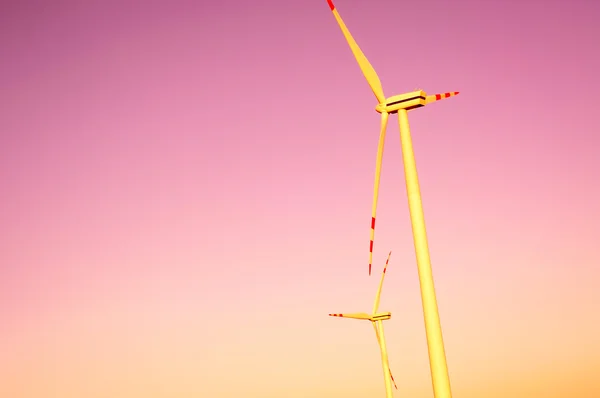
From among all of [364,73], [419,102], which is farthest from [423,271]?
[364,73]

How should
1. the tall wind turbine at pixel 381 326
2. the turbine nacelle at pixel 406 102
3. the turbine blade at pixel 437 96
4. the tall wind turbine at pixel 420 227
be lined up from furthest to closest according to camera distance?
the tall wind turbine at pixel 381 326 → the turbine blade at pixel 437 96 → the turbine nacelle at pixel 406 102 → the tall wind turbine at pixel 420 227

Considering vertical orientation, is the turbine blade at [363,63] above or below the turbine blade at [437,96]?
above

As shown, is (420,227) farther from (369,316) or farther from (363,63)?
(369,316)

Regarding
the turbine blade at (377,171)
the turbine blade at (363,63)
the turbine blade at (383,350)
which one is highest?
the turbine blade at (363,63)

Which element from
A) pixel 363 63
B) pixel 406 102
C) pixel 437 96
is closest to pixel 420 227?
pixel 406 102

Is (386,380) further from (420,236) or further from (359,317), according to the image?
(420,236)

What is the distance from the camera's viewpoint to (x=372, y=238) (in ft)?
147

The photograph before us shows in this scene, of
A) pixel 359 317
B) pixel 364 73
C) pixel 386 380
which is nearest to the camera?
pixel 364 73

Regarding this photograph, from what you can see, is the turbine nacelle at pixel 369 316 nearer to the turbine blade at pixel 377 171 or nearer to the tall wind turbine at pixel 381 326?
the tall wind turbine at pixel 381 326

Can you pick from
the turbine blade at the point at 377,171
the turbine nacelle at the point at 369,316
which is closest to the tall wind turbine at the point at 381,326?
the turbine nacelle at the point at 369,316

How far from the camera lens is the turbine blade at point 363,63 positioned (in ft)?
154

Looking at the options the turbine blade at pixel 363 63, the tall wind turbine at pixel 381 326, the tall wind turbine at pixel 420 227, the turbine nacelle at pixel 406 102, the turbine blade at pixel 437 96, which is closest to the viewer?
the tall wind turbine at pixel 420 227

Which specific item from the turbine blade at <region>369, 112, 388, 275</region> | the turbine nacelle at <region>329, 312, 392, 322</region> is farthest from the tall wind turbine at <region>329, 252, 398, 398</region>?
the turbine blade at <region>369, 112, 388, 275</region>

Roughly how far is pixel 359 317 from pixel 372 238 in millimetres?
56014
